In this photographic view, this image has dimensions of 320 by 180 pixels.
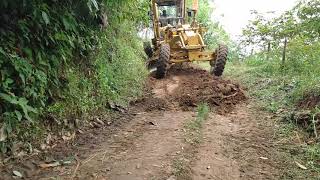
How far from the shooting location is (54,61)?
4.85 meters

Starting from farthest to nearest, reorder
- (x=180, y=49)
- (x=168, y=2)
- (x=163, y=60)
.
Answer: (x=168, y=2)
(x=180, y=49)
(x=163, y=60)

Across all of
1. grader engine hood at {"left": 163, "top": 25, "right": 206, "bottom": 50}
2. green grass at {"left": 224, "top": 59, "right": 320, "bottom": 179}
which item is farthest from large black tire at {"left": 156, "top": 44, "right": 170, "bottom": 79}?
green grass at {"left": 224, "top": 59, "right": 320, "bottom": 179}

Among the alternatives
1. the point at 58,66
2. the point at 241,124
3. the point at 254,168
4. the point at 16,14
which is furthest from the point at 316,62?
the point at 16,14

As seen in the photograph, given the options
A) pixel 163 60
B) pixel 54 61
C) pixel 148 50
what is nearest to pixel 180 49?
pixel 163 60

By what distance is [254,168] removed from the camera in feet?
13.8

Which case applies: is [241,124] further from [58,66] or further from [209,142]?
[58,66]

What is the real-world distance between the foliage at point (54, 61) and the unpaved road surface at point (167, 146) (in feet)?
1.58

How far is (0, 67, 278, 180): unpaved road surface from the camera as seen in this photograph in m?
4.01

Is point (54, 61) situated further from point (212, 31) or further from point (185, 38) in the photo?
point (212, 31)

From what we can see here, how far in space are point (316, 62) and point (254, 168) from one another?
5.73 meters

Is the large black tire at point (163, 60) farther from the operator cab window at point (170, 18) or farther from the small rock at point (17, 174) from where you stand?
the small rock at point (17, 174)

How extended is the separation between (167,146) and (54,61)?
1765 millimetres

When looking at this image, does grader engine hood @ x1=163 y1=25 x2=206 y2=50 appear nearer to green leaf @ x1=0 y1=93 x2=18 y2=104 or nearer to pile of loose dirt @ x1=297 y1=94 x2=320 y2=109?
pile of loose dirt @ x1=297 y1=94 x2=320 y2=109

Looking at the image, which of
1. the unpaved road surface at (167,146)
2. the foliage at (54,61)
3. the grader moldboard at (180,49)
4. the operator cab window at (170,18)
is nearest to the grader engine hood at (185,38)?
the grader moldboard at (180,49)
